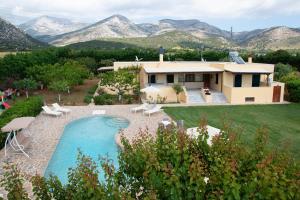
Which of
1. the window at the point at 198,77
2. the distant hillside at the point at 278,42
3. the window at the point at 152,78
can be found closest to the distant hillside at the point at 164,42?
the distant hillside at the point at 278,42

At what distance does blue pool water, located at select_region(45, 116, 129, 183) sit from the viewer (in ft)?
50.5

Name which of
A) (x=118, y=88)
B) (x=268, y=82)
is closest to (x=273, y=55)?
(x=268, y=82)

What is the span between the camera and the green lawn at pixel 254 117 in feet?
62.0

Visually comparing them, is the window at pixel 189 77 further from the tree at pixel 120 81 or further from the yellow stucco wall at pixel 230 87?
the tree at pixel 120 81

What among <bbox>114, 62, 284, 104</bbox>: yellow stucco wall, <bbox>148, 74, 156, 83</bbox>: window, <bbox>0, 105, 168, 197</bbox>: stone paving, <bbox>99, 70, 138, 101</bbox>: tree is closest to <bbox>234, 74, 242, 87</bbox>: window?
<bbox>114, 62, 284, 104</bbox>: yellow stucco wall

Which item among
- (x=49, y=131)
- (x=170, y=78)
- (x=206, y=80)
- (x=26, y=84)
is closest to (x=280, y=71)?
(x=206, y=80)

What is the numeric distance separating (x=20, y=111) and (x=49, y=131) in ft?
8.94

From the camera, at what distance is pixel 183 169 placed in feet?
20.1

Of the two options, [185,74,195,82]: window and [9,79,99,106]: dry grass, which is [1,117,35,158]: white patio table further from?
[185,74,195,82]: window

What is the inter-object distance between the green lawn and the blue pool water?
18.3ft

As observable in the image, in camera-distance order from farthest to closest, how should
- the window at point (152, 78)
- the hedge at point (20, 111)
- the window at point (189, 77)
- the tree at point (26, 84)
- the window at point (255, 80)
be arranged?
the window at point (189, 77)
the window at point (152, 78)
the tree at point (26, 84)
the window at point (255, 80)
the hedge at point (20, 111)

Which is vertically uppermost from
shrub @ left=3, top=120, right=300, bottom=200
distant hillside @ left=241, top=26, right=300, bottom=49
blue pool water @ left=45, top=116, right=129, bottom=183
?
distant hillside @ left=241, top=26, right=300, bottom=49

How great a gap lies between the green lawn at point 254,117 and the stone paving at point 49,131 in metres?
2.57

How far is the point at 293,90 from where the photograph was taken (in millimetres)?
29594
